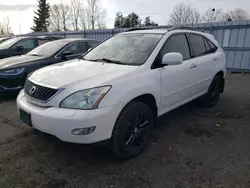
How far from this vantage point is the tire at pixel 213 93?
472 centimetres

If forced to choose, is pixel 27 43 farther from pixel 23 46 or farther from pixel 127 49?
pixel 127 49

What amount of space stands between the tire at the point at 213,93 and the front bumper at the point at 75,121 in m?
2.81

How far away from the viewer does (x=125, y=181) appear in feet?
7.95

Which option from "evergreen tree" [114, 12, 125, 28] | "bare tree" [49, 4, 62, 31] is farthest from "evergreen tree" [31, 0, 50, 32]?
"evergreen tree" [114, 12, 125, 28]

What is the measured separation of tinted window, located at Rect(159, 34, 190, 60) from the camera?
11.2ft

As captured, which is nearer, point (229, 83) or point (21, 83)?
point (21, 83)

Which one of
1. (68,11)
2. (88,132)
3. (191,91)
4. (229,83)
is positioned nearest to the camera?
(88,132)

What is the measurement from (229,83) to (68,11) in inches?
1646

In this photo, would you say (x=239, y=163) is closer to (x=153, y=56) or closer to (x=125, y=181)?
(x=125, y=181)

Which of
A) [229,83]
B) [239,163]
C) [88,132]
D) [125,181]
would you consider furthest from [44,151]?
[229,83]

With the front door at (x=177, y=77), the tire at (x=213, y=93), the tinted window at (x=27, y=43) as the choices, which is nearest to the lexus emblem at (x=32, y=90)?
the front door at (x=177, y=77)

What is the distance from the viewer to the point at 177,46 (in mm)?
3697

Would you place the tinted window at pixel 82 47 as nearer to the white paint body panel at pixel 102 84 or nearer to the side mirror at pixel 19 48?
the side mirror at pixel 19 48

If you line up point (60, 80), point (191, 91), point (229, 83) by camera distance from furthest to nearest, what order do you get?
point (229, 83) → point (191, 91) → point (60, 80)
